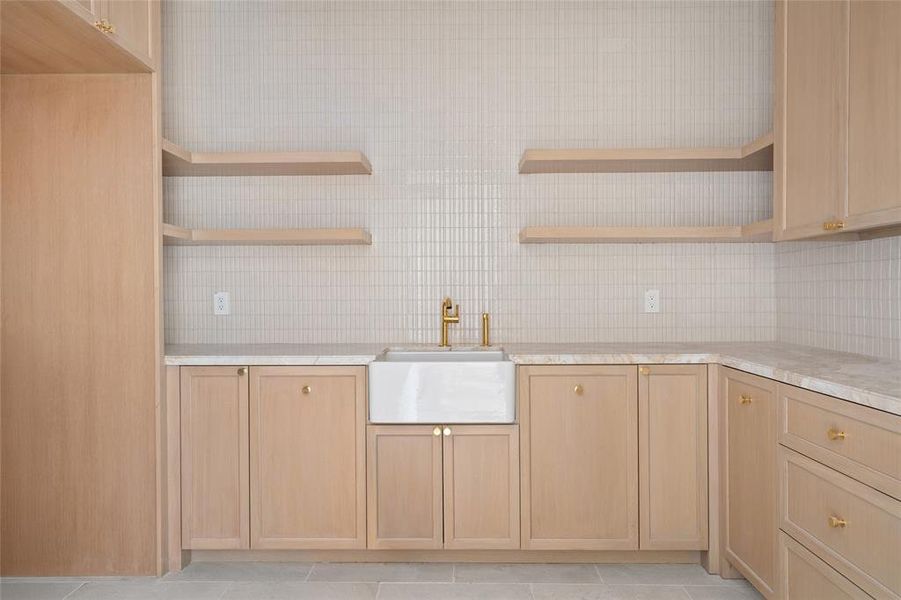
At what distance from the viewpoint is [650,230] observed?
2719 mm

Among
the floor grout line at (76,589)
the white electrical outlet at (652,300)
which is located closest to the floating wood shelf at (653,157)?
the white electrical outlet at (652,300)

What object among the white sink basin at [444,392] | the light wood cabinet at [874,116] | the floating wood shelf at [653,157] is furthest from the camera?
the floating wood shelf at [653,157]

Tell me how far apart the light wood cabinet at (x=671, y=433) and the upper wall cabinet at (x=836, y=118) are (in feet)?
2.15

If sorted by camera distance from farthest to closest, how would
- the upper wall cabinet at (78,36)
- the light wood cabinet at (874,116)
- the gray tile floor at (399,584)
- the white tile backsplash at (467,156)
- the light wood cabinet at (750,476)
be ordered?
the white tile backsplash at (467,156) → the gray tile floor at (399,584) → the light wood cabinet at (750,476) → the upper wall cabinet at (78,36) → the light wood cabinet at (874,116)

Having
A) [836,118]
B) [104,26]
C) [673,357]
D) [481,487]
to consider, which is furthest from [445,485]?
[104,26]

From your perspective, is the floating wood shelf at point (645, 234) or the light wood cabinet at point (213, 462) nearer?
the light wood cabinet at point (213, 462)

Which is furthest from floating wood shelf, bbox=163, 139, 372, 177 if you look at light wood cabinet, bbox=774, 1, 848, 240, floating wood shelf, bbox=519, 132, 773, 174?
light wood cabinet, bbox=774, 1, 848, 240

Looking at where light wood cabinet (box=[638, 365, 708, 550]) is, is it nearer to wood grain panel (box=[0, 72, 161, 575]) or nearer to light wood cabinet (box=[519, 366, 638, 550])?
light wood cabinet (box=[519, 366, 638, 550])

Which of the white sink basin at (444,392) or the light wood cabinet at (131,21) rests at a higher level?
the light wood cabinet at (131,21)

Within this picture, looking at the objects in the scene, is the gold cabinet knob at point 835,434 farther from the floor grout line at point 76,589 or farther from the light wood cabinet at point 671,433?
the floor grout line at point 76,589

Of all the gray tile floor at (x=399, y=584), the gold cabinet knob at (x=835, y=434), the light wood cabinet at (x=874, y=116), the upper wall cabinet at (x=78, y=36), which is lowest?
the gray tile floor at (x=399, y=584)

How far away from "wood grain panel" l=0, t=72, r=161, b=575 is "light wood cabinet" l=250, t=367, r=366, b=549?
1.35 feet

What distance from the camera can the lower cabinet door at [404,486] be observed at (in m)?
2.46

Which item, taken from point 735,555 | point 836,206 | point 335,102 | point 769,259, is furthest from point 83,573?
point 769,259
